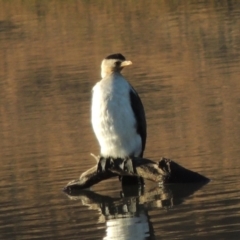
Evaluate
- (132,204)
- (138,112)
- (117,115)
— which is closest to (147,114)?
(138,112)

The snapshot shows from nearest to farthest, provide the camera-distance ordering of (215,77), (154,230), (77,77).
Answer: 1. (154,230)
2. (215,77)
3. (77,77)

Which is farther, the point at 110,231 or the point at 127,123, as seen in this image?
the point at 127,123

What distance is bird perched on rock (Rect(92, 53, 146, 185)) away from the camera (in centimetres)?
1338

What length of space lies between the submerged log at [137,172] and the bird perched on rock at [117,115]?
0.16 metres

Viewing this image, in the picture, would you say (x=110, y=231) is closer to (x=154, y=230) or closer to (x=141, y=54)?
(x=154, y=230)

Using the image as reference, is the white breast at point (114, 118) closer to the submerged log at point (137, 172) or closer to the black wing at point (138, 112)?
the black wing at point (138, 112)

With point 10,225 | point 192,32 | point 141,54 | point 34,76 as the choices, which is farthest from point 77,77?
point 10,225

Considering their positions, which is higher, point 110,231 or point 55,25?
point 55,25

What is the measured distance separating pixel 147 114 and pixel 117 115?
466cm

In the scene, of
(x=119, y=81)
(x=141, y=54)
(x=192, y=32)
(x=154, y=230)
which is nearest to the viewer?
(x=154, y=230)

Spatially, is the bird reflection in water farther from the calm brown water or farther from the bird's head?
the bird's head

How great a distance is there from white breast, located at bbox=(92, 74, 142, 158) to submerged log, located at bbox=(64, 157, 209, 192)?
168mm

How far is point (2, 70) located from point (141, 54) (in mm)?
3124

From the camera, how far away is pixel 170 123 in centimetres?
1709
